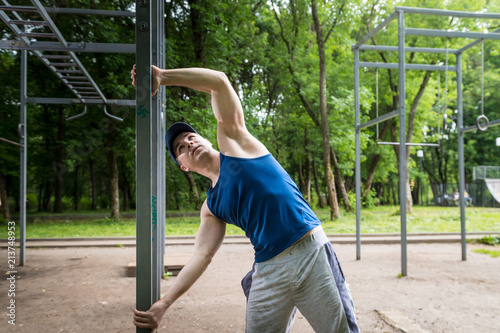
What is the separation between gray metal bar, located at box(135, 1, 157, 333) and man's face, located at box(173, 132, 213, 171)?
1.44 feet

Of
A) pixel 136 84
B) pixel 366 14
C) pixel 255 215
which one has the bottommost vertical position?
pixel 255 215

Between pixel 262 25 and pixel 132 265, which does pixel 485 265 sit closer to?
pixel 132 265

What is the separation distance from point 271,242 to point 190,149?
611 mm

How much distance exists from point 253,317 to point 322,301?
0.32 metres

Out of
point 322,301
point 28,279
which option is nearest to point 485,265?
point 322,301

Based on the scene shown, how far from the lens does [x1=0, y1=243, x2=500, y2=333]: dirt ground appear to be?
4207 mm

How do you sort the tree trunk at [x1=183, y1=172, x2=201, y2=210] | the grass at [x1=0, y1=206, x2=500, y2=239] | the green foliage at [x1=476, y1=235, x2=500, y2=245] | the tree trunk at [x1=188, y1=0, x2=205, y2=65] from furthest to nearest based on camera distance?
the tree trunk at [x1=183, y1=172, x2=201, y2=210] → the tree trunk at [x1=188, y1=0, x2=205, y2=65] → the grass at [x1=0, y1=206, x2=500, y2=239] → the green foliage at [x1=476, y1=235, x2=500, y2=245]

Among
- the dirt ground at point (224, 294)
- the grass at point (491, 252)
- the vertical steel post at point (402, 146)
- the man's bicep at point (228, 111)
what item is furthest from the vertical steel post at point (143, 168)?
the grass at point (491, 252)

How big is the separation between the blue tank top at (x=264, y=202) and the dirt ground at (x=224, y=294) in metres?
2.48

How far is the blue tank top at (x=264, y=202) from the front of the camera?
1.81 metres

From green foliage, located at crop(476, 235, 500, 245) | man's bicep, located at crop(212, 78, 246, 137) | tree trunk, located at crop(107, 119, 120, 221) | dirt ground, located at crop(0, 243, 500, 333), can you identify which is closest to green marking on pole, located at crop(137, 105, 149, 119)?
man's bicep, located at crop(212, 78, 246, 137)

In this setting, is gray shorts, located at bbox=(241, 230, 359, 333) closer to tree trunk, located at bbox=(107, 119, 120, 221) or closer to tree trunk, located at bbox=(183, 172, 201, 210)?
tree trunk, located at bbox=(107, 119, 120, 221)

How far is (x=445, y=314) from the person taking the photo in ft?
14.8

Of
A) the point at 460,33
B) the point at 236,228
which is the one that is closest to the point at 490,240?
the point at 460,33
